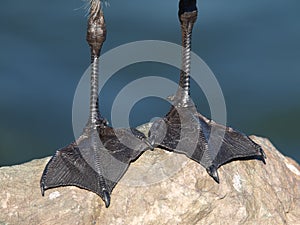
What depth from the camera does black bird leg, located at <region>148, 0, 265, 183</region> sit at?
5379 millimetres

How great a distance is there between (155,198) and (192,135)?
657 millimetres

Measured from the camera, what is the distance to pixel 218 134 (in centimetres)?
575

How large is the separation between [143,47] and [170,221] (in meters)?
3.60

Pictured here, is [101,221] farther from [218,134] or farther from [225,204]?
[218,134]

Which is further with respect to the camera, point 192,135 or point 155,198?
point 192,135

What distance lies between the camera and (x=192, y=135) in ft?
18.3

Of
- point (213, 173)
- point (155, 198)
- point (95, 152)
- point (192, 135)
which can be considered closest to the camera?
point (155, 198)

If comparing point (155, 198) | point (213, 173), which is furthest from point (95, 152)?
point (213, 173)

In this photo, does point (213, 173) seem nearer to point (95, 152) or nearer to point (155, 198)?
point (155, 198)

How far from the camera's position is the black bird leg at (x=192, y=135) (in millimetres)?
5379

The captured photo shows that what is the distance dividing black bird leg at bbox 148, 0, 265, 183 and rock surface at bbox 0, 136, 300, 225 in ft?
0.20

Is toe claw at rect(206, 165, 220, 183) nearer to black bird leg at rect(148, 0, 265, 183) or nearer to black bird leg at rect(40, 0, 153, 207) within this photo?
black bird leg at rect(148, 0, 265, 183)

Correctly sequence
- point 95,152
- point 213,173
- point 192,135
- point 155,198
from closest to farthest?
1. point 155,198
2. point 213,173
3. point 95,152
4. point 192,135

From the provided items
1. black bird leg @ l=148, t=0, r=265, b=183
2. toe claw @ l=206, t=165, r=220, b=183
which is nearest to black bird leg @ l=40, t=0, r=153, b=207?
black bird leg @ l=148, t=0, r=265, b=183
